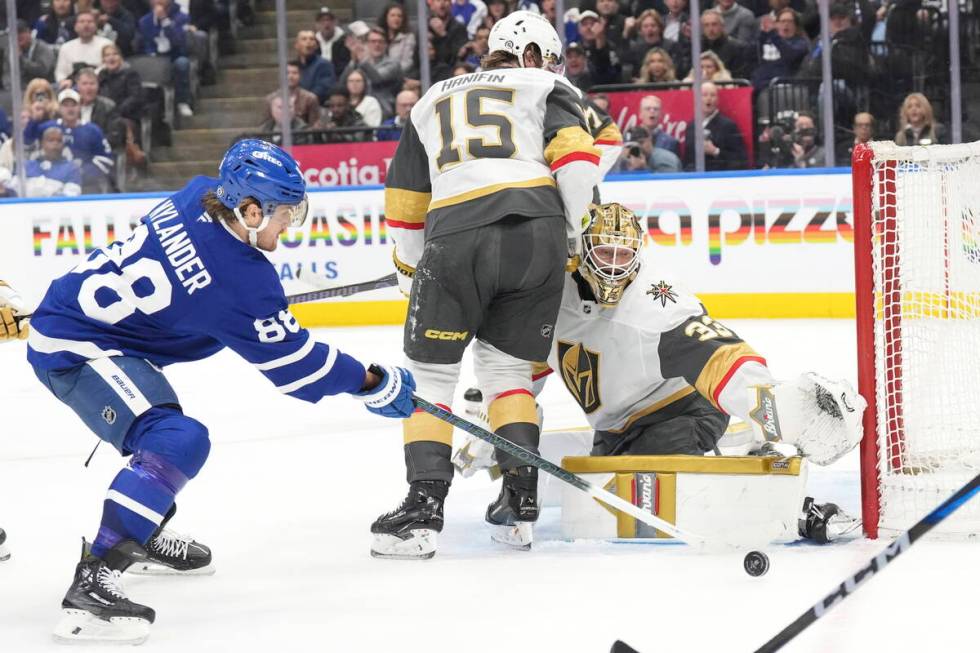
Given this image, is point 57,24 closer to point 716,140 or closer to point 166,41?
point 166,41

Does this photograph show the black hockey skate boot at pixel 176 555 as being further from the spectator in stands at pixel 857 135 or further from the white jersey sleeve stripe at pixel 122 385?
the spectator in stands at pixel 857 135

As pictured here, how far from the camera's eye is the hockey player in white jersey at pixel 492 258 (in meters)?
3.20

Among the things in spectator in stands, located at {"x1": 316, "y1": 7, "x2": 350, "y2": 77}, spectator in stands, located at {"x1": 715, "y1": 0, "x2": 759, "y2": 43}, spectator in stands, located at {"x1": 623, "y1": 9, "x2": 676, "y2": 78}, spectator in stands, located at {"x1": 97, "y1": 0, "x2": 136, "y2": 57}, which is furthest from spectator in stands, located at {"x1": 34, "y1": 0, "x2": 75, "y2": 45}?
spectator in stands, located at {"x1": 715, "y1": 0, "x2": 759, "y2": 43}

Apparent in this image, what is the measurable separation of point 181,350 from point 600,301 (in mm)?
968

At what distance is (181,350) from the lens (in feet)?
9.47

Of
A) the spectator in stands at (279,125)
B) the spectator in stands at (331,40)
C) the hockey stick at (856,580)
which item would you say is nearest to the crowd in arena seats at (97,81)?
the spectator in stands at (279,125)

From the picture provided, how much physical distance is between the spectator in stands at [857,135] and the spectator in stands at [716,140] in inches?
18.6

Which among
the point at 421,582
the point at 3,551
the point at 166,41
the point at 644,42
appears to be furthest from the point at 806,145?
the point at 3,551

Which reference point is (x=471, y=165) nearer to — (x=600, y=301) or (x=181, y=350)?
(x=600, y=301)

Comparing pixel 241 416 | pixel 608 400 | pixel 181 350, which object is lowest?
pixel 241 416

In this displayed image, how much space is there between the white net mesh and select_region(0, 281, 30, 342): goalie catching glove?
1860 millimetres

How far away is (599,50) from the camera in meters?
7.84

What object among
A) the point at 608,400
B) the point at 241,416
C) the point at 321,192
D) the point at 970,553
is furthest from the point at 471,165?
the point at 321,192

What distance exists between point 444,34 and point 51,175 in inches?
94.2
